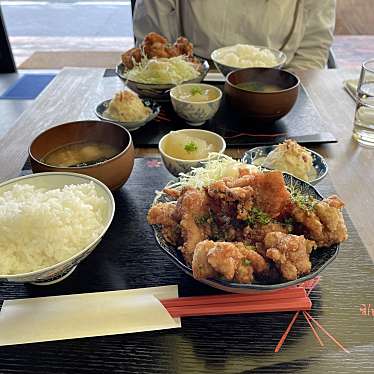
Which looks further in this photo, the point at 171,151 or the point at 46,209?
the point at 171,151

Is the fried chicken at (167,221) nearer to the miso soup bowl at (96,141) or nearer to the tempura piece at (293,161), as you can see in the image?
the miso soup bowl at (96,141)

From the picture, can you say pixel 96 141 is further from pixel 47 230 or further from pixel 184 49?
pixel 184 49

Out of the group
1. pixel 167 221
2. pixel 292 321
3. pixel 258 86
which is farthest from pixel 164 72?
pixel 292 321

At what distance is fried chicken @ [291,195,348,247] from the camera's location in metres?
1.05

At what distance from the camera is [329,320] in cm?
103

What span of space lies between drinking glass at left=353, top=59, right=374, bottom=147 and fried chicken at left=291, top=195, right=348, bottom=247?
0.91 metres

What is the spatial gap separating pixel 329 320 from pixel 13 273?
0.80 metres

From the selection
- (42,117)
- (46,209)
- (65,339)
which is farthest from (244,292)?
(42,117)

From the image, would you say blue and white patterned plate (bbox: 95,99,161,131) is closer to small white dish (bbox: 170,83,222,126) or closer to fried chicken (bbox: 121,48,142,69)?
small white dish (bbox: 170,83,222,126)

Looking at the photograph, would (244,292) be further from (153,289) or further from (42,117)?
(42,117)

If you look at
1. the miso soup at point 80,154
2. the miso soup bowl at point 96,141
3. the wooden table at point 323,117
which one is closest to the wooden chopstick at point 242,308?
the wooden table at point 323,117

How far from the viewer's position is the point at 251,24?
2783 millimetres

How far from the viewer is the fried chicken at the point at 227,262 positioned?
37.0 inches

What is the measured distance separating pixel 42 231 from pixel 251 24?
88.8 inches
